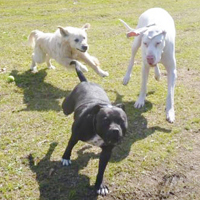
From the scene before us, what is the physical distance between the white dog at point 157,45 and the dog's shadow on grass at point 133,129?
0.14 metres

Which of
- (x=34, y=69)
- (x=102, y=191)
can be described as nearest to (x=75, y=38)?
(x=34, y=69)

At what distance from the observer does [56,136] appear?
15.1ft

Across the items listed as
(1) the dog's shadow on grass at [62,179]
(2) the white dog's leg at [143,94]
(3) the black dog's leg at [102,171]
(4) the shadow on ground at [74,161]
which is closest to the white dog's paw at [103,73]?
(4) the shadow on ground at [74,161]

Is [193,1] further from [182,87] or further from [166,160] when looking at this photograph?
[166,160]

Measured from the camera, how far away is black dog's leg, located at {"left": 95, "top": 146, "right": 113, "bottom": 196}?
347 centimetres

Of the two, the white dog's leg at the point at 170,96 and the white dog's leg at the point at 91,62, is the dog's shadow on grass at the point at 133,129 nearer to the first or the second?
the white dog's leg at the point at 170,96

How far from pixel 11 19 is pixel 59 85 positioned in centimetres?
608

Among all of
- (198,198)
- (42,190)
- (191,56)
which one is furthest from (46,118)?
(191,56)

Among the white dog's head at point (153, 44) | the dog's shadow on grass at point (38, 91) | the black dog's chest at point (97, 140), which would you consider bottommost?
the dog's shadow on grass at point (38, 91)

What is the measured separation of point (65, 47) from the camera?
613cm

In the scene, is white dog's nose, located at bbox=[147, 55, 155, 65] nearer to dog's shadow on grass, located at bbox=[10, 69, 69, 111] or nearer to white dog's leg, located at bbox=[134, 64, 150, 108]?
white dog's leg, located at bbox=[134, 64, 150, 108]

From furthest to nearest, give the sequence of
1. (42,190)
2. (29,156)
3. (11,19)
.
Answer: (11,19) < (29,156) < (42,190)

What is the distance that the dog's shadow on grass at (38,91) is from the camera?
548cm

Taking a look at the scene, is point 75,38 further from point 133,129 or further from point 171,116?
point 171,116
